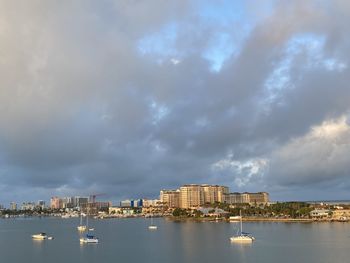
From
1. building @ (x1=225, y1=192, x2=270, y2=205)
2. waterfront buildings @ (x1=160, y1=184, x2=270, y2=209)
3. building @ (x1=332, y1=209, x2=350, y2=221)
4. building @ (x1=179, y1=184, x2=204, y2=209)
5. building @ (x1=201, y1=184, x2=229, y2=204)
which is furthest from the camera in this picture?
building @ (x1=225, y1=192, x2=270, y2=205)

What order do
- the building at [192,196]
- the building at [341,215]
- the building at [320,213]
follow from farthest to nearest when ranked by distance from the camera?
1. the building at [192,196]
2. the building at [320,213]
3. the building at [341,215]

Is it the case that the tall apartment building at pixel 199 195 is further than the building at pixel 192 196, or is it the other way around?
the tall apartment building at pixel 199 195

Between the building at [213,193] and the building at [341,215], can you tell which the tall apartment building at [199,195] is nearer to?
the building at [213,193]

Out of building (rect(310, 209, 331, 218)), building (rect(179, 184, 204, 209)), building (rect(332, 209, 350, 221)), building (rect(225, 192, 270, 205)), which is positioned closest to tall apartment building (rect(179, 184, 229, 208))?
building (rect(179, 184, 204, 209))

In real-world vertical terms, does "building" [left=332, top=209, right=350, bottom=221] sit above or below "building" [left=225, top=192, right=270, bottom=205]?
below

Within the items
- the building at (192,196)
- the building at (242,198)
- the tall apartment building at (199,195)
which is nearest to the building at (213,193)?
the tall apartment building at (199,195)

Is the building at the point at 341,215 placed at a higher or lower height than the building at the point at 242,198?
lower

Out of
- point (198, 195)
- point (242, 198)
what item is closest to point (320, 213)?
point (198, 195)

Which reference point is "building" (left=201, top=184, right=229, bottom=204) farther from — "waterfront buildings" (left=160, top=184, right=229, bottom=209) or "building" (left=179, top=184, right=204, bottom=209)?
"building" (left=179, top=184, right=204, bottom=209)

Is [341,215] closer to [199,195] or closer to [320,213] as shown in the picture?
[320,213]

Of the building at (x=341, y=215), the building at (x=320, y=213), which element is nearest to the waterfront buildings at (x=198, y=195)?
the building at (x=320, y=213)

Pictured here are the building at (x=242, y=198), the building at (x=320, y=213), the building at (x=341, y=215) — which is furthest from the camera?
the building at (x=242, y=198)

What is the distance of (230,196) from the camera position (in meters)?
196

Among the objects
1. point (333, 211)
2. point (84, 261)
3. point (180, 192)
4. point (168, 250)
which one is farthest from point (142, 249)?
point (180, 192)
